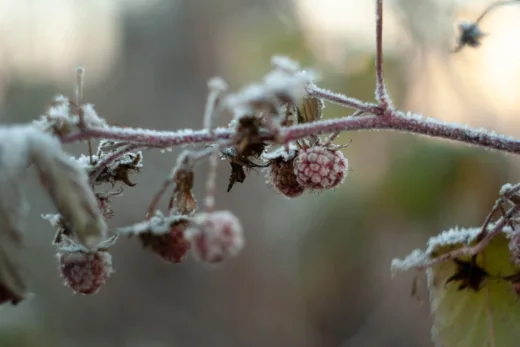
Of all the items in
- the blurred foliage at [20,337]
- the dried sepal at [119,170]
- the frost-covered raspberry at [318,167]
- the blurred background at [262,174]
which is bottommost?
the frost-covered raspberry at [318,167]

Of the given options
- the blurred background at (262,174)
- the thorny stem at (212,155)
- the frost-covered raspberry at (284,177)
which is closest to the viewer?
the thorny stem at (212,155)

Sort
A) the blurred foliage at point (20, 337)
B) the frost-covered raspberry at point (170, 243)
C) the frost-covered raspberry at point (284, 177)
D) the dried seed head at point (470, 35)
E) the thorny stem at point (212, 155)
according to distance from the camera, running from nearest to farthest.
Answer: the thorny stem at point (212, 155) < the frost-covered raspberry at point (170, 243) < the frost-covered raspberry at point (284, 177) < the dried seed head at point (470, 35) < the blurred foliage at point (20, 337)

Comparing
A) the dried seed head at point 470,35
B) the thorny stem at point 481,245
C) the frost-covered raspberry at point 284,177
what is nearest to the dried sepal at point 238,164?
the frost-covered raspberry at point 284,177

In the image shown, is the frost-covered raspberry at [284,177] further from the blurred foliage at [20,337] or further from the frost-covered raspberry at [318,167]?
the blurred foliage at [20,337]

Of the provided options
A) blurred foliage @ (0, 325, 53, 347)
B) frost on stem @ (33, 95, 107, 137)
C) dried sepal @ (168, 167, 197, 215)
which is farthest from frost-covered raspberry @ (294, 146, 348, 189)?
blurred foliage @ (0, 325, 53, 347)

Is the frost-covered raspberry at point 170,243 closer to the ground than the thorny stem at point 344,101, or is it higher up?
closer to the ground

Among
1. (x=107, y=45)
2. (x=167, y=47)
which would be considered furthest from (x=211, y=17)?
(x=107, y=45)

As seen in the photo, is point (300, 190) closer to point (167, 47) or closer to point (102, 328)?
point (102, 328)
